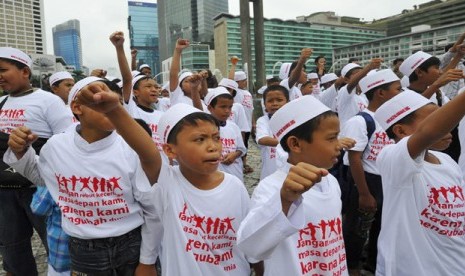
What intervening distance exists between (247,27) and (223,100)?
10.9 metres

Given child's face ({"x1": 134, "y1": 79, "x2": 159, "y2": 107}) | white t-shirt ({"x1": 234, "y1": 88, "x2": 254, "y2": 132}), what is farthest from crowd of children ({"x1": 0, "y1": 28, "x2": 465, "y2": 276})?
white t-shirt ({"x1": 234, "y1": 88, "x2": 254, "y2": 132})

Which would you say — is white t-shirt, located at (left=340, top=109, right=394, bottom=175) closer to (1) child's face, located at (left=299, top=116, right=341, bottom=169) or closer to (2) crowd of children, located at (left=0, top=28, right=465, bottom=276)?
(2) crowd of children, located at (left=0, top=28, right=465, bottom=276)

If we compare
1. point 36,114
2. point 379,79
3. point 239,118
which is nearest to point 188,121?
point 36,114

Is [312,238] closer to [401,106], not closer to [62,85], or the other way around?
[401,106]

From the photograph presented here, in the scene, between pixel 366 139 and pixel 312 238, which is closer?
pixel 312 238

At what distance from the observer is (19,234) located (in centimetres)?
301

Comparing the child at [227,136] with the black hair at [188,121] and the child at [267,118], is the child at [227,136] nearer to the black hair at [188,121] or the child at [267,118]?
the child at [267,118]

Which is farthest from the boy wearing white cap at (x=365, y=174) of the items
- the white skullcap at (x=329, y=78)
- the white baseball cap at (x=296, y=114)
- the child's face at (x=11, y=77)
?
the white skullcap at (x=329, y=78)

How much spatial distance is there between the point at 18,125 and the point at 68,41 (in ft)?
679

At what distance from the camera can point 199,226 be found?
194 centimetres

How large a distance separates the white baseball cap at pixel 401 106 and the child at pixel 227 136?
1.76 m

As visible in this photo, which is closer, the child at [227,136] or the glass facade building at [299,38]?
the child at [227,136]

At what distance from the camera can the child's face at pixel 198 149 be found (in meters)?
1.92

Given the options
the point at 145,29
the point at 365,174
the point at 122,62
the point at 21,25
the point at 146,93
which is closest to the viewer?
the point at 365,174
